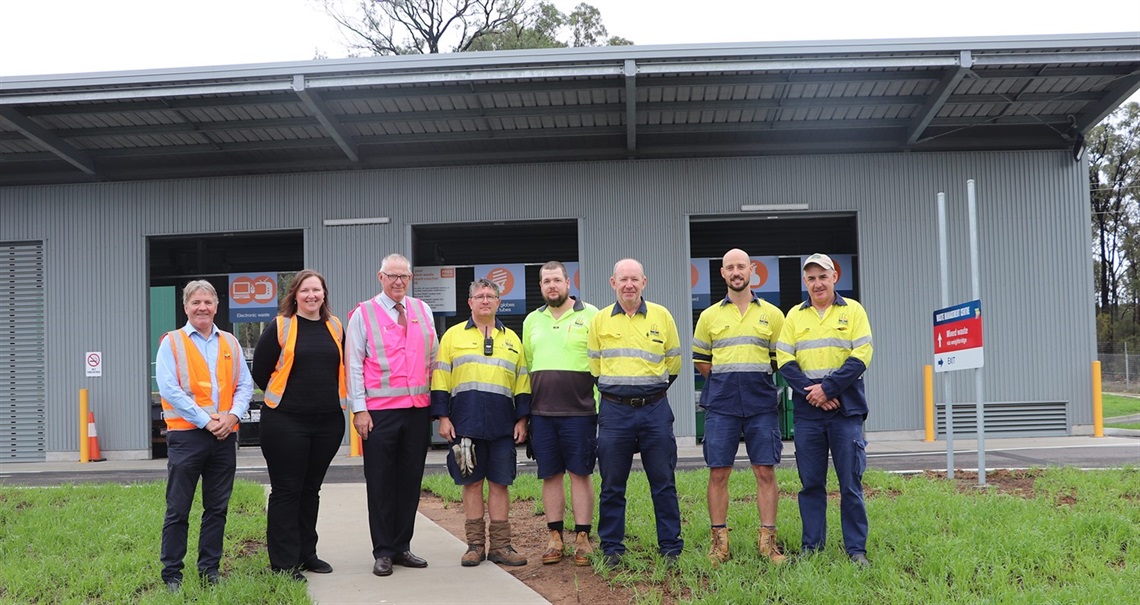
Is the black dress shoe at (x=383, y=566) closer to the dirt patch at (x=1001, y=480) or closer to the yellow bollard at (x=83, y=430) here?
the dirt patch at (x=1001, y=480)

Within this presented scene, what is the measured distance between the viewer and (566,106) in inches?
564

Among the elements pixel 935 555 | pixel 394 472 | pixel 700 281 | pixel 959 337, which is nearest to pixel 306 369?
pixel 394 472

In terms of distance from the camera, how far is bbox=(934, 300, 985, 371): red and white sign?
343 inches

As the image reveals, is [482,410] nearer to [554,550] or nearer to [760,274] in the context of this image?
[554,550]

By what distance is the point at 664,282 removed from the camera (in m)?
15.1

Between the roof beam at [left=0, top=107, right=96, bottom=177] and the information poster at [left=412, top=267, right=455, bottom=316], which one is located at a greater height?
the roof beam at [left=0, top=107, right=96, bottom=177]

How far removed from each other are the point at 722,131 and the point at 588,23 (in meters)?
23.1

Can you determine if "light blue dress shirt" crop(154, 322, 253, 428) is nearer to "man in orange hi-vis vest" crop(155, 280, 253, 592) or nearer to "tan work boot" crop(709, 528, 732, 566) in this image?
"man in orange hi-vis vest" crop(155, 280, 253, 592)

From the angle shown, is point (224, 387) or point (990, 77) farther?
point (990, 77)

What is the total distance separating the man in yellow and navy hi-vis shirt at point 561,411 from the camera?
19.7ft

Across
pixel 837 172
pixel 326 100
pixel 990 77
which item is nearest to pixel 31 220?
pixel 326 100

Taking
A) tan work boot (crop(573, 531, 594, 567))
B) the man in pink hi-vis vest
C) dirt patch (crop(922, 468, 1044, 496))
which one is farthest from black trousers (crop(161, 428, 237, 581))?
dirt patch (crop(922, 468, 1044, 496))

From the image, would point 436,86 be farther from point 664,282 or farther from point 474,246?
point 474,246

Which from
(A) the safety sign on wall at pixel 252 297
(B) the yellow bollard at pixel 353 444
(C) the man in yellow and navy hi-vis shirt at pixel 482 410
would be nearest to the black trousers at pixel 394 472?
(C) the man in yellow and navy hi-vis shirt at pixel 482 410
